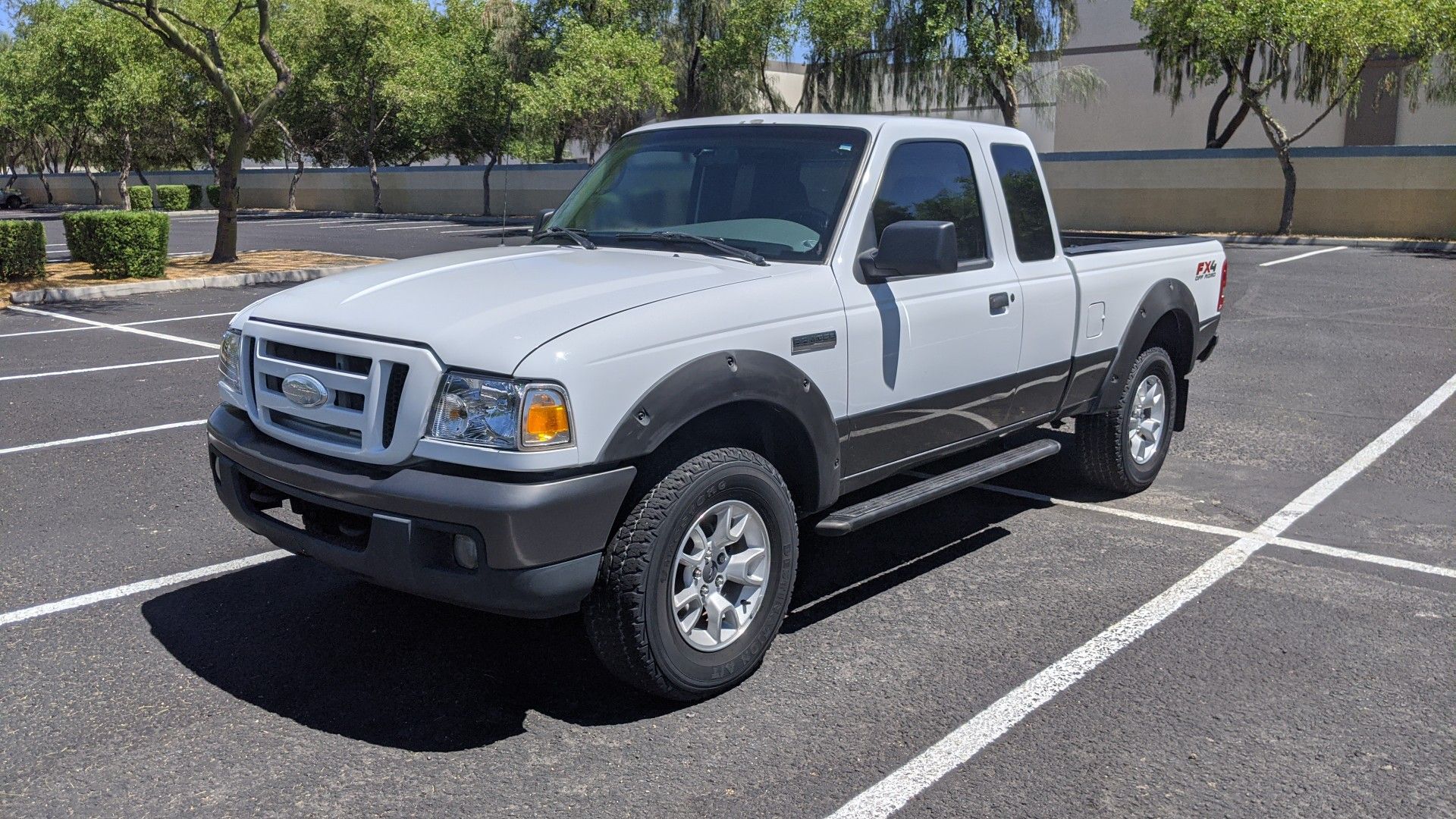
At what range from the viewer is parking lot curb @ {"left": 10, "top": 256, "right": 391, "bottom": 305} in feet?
53.2

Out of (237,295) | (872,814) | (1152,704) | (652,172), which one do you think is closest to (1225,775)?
(1152,704)

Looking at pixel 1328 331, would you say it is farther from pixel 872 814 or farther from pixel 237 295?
pixel 237 295

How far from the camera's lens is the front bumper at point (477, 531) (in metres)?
3.55

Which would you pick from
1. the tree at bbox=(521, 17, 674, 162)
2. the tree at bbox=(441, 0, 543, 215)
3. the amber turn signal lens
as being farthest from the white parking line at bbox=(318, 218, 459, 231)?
the amber turn signal lens

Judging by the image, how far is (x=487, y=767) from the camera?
3725 millimetres

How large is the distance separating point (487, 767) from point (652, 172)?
2.72 metres

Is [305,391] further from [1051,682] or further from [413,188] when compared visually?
[413,188]

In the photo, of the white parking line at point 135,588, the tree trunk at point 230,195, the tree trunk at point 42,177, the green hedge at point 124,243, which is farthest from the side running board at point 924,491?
the tree trunk at point 42,177

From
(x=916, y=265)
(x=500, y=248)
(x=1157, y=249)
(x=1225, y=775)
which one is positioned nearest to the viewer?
(x=1225, y=775)

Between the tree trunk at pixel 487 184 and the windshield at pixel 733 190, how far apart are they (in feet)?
121

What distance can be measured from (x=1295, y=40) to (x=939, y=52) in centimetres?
937

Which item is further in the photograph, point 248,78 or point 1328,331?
point 248,78

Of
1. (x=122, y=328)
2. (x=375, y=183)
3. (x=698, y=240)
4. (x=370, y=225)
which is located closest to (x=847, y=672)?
(x=698, y=240)

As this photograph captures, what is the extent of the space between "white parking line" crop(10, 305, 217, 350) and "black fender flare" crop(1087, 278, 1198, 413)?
8977 millimetres
